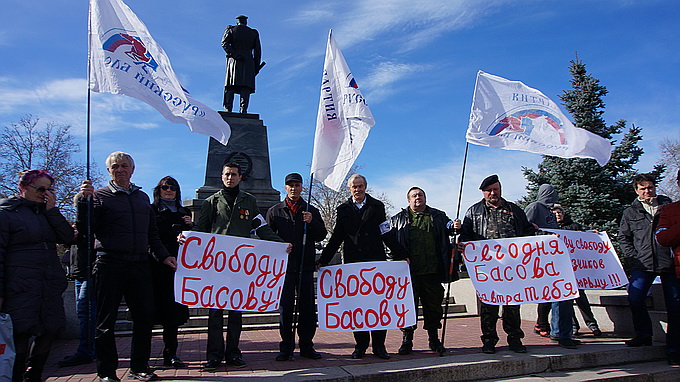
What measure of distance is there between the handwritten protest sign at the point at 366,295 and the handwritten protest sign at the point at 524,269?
0.87 m

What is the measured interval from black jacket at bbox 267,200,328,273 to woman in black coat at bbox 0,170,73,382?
2.10 m

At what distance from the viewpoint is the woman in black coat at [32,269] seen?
3857mm

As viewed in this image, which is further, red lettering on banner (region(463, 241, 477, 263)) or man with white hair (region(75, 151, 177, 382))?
red lettering on banner (region(463, 241, 477, 263))

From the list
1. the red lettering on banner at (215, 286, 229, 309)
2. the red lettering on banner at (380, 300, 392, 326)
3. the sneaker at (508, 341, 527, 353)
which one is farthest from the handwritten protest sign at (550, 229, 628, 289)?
the red lettering on banner at (215, 286, 229, 309)

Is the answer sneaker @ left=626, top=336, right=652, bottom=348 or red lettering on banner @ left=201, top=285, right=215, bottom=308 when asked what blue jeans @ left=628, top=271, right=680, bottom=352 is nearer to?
sneaker @ left=626, top=336, right=652, bottom=348

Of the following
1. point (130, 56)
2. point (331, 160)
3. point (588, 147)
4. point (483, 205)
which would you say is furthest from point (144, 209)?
point (588, 147)

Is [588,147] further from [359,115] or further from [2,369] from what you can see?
[2,369]

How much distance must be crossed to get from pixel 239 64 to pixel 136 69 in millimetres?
9074

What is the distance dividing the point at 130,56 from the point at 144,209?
5.31 feet

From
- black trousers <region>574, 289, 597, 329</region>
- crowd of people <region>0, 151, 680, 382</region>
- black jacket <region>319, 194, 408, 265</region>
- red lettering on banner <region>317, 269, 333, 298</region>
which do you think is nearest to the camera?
crowd of people <region>0, 151, 680, 382</region>

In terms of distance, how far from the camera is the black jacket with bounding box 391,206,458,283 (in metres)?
5.70

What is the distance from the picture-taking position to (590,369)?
5141 mm

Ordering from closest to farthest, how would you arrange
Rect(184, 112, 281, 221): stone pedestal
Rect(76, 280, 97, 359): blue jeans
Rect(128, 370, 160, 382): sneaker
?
1. Rect(128, 370, 160, 382): sneaker
2. Rect(76, 280, 97, 359): blue jeans
3. Rect(184, 112, 281, 221): stone pedestal

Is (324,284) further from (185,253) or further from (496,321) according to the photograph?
(496,321)
